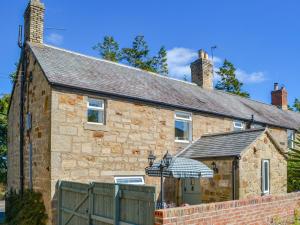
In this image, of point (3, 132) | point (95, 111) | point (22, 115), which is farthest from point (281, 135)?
point (3, 132)

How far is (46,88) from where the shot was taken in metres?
13.3

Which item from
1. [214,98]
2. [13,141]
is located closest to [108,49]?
[214,98]

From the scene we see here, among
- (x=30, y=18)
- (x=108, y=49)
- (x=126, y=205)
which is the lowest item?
(x=126, y=205)

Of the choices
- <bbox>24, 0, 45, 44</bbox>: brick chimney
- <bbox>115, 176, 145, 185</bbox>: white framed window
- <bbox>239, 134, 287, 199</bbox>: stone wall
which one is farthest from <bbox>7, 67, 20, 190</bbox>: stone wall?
<bbox>239, 134, 287, 199</bbox>: stone wall

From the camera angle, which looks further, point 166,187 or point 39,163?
point 166,187

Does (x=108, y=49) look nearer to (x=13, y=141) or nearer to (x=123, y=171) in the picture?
(x=13, y=141)

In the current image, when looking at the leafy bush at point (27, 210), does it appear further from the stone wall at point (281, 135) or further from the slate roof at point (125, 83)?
the stone wall at point (281, 135)

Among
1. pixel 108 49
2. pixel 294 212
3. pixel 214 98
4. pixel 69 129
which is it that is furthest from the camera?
pixel 108 49

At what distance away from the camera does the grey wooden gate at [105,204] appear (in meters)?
8.14

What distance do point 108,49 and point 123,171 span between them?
99.0 feet

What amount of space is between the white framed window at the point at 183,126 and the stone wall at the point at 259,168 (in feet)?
13.1

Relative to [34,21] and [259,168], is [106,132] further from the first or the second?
[259,168]

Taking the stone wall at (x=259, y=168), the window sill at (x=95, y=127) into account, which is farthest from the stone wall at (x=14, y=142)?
the stone wall at (x=259, y=168)

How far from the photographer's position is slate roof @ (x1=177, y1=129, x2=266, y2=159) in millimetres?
14383
